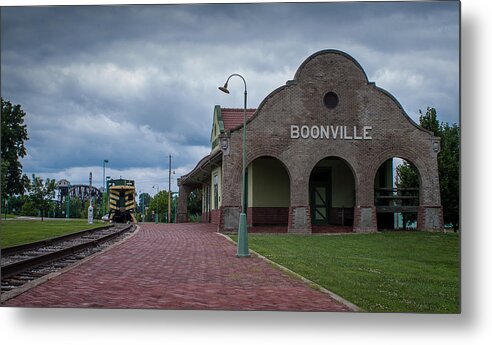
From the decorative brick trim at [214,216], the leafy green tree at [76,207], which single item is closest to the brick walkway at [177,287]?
the leafy green tree at [76,207]

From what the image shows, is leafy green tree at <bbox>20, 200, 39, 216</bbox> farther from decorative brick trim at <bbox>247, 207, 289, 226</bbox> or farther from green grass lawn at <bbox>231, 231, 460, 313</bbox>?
decorative brick trim at <bbox>247, 207, 289, 226</bbox>

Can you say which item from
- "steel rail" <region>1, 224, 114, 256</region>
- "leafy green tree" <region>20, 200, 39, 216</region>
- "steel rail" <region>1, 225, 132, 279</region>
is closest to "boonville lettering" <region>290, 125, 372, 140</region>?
"steel rail" <region>1, 225, 132, 279</region>

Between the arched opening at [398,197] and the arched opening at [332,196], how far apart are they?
54cm

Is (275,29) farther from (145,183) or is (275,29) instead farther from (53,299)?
(53,299)

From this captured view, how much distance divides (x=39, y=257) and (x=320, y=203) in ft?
18.5

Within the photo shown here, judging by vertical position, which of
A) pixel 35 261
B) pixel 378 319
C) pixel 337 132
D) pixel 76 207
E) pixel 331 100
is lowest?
pixel 378 319

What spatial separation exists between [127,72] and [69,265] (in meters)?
2.92

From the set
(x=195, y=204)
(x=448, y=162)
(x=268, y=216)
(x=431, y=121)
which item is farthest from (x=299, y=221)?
(x=195, y=204)

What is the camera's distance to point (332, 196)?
12.2 m

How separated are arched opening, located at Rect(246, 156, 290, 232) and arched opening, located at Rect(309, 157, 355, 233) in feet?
1.82

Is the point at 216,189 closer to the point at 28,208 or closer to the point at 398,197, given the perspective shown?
the point at 398,197

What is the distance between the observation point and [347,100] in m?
11.9

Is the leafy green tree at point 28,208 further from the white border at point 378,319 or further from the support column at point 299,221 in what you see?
the support column at point 299,221

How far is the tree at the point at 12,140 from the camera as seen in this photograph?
8.23 metres
